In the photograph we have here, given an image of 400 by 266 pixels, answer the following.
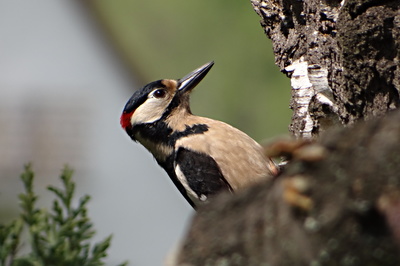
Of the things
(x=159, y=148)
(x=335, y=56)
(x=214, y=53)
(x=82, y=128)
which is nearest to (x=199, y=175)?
(x=159, y=148)

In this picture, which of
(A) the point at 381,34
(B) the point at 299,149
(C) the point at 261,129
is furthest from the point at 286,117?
(B) the point at 299,149

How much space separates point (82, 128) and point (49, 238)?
8.62 metres

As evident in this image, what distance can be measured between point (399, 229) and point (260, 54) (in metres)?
7.68

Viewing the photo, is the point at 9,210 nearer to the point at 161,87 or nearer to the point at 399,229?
the point at 161,87

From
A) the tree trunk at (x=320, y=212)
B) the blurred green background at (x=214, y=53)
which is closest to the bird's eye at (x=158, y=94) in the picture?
the tree trunk at (x=320, y=212)

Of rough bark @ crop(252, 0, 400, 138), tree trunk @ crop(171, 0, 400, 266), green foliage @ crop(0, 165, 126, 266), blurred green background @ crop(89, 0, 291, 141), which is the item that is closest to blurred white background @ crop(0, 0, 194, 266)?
blurred green background @ crop(89, 0, 291, 141)

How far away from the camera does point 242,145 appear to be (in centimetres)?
381

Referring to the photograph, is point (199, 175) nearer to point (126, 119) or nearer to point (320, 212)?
point (126, 119)

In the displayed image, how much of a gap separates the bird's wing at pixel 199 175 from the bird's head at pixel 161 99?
11.5 inches

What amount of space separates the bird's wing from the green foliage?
124 centimetres

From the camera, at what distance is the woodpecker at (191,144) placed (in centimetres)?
378

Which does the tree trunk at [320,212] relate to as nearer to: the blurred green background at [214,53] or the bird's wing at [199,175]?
the bird's wing at [199,175]

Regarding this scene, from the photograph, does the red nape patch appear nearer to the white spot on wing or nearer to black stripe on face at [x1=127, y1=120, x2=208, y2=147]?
black stripe on face at [x1=127, y1=120, x2=208, y2=147]

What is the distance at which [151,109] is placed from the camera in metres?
4.16
